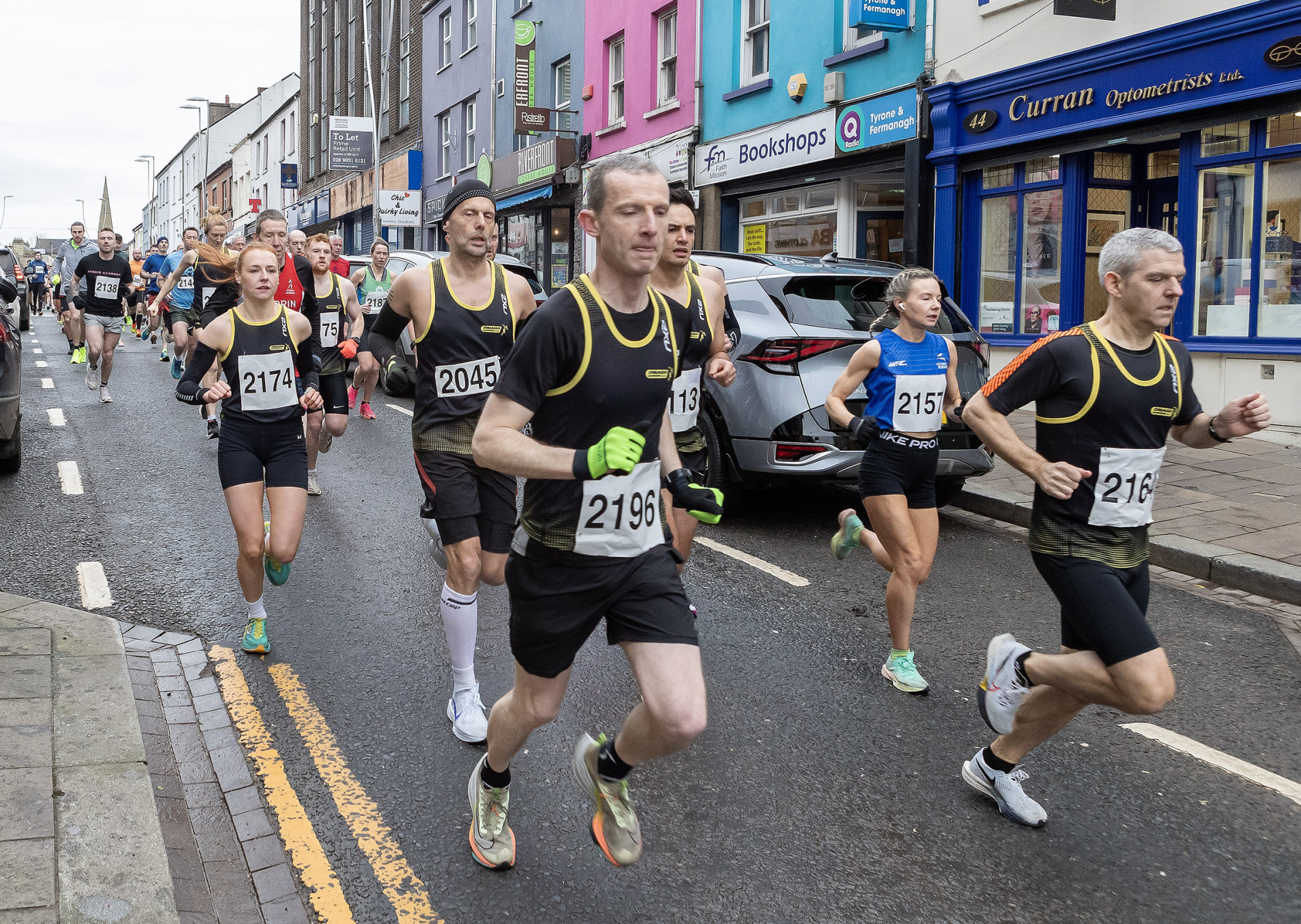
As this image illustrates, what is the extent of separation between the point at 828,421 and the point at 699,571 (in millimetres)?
1304

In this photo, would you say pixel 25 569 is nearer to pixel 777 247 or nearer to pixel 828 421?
pixel 828 421

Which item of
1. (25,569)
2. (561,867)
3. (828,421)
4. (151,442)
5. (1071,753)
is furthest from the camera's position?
(151,442)

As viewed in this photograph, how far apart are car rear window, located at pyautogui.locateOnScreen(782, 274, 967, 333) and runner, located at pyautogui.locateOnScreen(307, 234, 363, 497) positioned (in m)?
2.79

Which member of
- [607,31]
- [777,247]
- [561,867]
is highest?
[607,31]

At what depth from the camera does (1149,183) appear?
523 inches

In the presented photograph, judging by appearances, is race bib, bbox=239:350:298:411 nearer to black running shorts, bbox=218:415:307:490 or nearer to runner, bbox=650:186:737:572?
black running shorts, bbox=218:415:307:490

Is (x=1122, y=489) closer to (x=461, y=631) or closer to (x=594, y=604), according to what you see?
(x=594, y=604)

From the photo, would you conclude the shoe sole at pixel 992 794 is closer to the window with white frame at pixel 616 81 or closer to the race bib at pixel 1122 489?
the race bib at pixel 1122 489

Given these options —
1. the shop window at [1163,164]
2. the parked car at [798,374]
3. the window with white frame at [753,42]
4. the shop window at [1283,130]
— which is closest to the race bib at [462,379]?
the parked car at [798,374]

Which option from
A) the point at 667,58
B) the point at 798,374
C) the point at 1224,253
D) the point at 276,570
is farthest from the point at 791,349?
the point at 667,58

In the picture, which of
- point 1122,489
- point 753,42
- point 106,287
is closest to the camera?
point 1122,489

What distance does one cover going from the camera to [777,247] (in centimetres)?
1906

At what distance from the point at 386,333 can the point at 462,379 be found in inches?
15.2

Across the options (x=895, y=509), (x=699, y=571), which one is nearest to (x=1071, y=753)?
(x=895, y=509)
